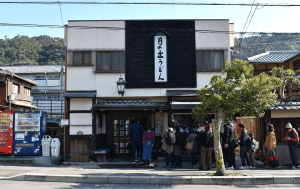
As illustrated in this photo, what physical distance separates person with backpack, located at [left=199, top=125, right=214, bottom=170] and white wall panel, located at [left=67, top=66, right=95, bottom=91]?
6.25m

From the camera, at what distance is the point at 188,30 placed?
46.9ft

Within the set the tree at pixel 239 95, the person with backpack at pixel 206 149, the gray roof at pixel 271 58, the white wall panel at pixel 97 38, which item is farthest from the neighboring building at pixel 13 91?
the gray roof at pixel 271 58

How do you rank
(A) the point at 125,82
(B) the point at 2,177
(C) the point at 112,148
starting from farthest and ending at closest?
1. (C) the point at 112,148
2. (A) the point at 125,82
3. (B) the point at 2,177

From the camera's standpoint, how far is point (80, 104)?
14.0 m

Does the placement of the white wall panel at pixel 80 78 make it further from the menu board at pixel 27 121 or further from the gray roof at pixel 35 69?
the gray roof at pixel 35 69

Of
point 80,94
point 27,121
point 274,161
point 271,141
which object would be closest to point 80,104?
point 80,94

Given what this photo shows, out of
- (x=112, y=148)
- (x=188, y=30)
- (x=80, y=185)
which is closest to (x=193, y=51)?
(x=188, y=30)

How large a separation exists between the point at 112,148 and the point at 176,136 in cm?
450

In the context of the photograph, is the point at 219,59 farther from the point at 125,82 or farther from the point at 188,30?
the point at 125,82

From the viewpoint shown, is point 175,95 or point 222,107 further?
point 175,95

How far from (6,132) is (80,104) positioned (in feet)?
12.8

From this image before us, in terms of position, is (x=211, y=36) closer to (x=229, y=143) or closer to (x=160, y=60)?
(x=160, y=60)

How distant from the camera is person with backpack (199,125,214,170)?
37.2 feet

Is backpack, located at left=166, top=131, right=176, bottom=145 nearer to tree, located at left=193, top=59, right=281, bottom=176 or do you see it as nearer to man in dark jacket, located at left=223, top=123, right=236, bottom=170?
man in dark jacket, located at left=223, top=123, right=236, bottom=170
